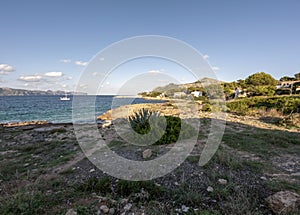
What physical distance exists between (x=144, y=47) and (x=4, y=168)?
Result: 16.0 ft

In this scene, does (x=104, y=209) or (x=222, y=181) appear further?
(x=222, y=181)

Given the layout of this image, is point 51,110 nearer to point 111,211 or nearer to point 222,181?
point 111,211

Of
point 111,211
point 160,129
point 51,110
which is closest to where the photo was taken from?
point 111,211

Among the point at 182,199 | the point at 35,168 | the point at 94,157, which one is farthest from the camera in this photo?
the point at 94,157

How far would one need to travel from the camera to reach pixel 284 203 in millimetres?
1962

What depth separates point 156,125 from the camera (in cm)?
572

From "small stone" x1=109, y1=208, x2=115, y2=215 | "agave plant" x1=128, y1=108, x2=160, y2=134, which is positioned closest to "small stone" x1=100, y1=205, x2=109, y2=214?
"small stone" x1=109, y1=208, x2=115, y2=215

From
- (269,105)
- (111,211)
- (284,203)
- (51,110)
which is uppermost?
(269,105)

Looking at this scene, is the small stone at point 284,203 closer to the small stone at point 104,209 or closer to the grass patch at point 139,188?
the grass patch at point 139,188

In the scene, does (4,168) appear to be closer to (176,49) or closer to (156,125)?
(156,125)

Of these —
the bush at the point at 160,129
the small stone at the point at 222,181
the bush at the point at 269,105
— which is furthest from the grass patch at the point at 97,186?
the bush at the point at 269,105

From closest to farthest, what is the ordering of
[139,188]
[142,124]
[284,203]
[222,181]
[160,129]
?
[284,203] < [139,188] < [222,181] < [160,129] < [142,124]

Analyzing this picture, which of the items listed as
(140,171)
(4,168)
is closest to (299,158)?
(140,171)

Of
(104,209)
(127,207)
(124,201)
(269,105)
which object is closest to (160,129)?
(124,201)
